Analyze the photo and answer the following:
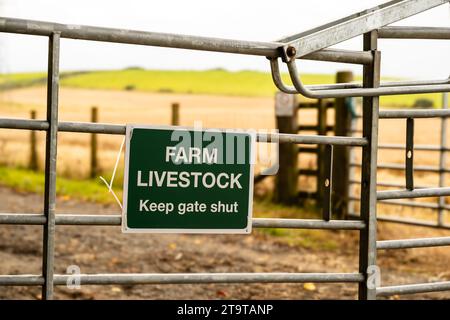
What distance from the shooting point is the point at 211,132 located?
123 inches

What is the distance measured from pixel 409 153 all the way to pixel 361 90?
0.42 m

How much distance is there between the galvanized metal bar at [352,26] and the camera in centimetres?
318

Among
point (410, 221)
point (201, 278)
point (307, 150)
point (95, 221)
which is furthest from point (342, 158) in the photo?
point (95, 221)

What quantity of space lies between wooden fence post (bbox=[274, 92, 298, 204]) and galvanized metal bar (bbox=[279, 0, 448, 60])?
648cm

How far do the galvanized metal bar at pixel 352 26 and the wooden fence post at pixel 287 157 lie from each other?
648cm

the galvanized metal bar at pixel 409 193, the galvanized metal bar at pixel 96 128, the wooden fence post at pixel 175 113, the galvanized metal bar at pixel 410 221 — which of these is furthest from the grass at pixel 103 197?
the galvanized metal bar at pixel 96 128

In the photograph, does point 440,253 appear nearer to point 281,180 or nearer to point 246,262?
point 246,262

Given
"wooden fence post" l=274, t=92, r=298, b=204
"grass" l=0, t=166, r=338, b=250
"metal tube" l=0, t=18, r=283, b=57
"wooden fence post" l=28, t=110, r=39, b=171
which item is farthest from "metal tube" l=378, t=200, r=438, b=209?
"wooden fence post" l=28, t=110, r=39, b=171

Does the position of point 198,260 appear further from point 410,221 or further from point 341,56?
point 341,56

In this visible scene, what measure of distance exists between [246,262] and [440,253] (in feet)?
6.85

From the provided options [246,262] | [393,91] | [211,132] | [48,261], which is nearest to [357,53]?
[393,91]

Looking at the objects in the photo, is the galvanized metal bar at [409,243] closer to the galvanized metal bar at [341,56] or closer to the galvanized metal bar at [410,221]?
the galvanized metal bar at [341,56]

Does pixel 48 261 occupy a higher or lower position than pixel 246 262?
higher

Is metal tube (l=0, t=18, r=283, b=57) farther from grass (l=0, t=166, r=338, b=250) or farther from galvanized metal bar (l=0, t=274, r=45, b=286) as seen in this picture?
grass (l=0, t=166, r=338, b=250)
